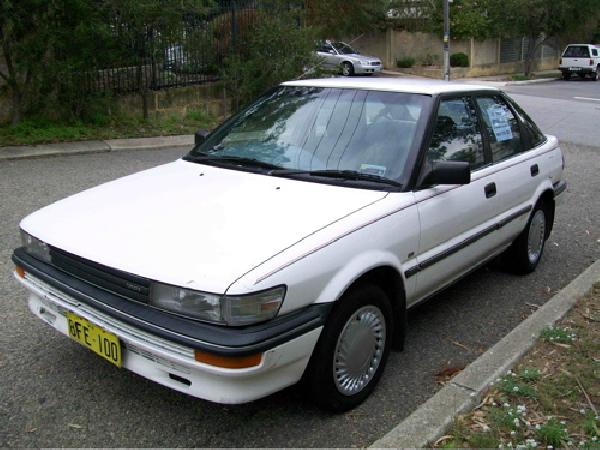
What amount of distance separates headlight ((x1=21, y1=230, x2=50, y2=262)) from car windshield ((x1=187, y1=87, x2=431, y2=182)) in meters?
1.26

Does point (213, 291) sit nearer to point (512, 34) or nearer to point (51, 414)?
point (51, 414)

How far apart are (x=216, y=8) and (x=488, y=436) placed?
11852 millimetres

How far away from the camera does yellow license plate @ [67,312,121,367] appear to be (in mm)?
2973

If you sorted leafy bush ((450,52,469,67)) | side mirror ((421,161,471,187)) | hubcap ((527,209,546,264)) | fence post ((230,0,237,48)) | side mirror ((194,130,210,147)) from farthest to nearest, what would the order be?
leafy bush ((450,52,469,67)) → fence post ((230,0,237,48)) → hubcap ((527,209,546,264)) → side mirror ((194,130,210,147)) → side mirror ((421,161,471,187))

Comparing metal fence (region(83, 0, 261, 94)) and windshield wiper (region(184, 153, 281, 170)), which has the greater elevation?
metal fence (region(83, 0, 261, 94))

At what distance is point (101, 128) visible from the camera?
11430mm

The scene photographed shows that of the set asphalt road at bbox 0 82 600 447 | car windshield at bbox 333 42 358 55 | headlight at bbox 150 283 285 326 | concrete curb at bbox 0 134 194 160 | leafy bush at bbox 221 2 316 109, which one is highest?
car windshield at bbox 333 42 358 55

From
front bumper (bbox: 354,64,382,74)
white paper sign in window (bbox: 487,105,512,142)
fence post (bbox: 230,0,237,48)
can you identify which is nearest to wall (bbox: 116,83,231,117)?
fence post (bbox: 230,0,237,48)

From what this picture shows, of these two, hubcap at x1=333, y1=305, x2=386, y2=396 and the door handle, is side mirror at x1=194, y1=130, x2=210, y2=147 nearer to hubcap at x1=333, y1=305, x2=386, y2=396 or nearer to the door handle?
hubcap at x1=333, y1=305, x2=386, y2=396

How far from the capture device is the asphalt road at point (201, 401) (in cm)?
307

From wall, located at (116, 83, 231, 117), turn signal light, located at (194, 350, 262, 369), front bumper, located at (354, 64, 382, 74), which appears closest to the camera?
turn signal light, located at (194, 350, 262, 369)

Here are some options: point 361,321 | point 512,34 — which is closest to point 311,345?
point 361,321

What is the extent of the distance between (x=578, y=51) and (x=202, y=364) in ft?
125

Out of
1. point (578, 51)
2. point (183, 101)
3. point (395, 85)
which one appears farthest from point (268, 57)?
point (578, 51)
